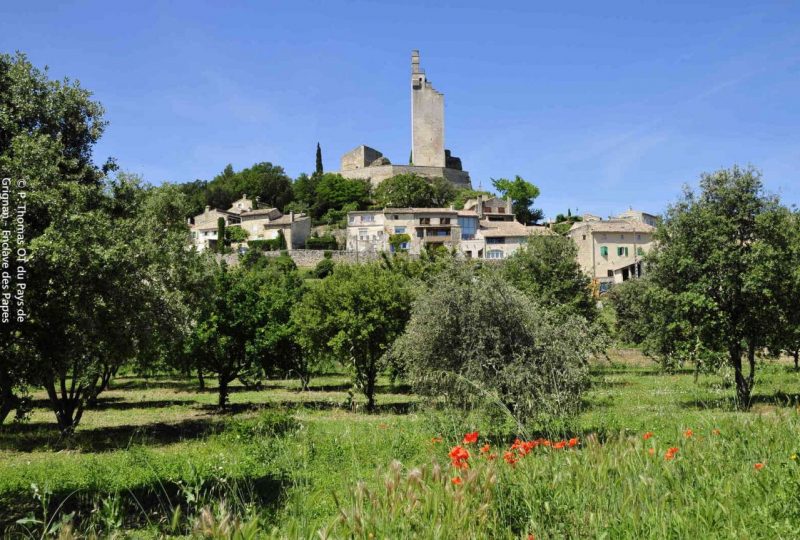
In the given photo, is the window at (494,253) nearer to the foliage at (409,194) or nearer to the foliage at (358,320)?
the foliage at (409,194)

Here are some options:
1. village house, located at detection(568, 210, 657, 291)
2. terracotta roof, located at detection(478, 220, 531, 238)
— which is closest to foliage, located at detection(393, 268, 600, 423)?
village house, located at detection(568, 210, 657, 291)

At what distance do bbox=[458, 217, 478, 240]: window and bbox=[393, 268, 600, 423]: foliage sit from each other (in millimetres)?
80426

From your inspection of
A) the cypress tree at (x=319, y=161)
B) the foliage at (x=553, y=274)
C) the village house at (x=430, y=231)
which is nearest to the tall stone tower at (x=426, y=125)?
the cypress tree at (x=319, y=161)

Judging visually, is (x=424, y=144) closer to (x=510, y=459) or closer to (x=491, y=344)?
(x=491, y=344)

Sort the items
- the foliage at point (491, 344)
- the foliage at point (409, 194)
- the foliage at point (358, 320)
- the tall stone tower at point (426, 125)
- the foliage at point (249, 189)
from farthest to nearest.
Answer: the tall stone tower at point (426, 125), the foliage at point (249, 189), the foliage at point (409, 194), the foliage at point (358, 320), the foliage at point (491, 344)

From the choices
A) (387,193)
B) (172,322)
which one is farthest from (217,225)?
(172,322)

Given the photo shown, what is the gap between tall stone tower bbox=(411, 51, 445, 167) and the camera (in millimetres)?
145750

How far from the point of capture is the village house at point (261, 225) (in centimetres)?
9831

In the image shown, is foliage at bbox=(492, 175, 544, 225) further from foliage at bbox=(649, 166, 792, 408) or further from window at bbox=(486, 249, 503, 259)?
foliage at bbox=(649, 166, 792, 408)

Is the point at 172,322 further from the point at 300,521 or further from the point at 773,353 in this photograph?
the point at 773,353

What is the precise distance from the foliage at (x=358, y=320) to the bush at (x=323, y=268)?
49.0 meters

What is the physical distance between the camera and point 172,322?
20766mm

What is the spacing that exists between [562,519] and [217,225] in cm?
10694

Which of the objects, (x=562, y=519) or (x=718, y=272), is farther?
(x=718, y=272)
